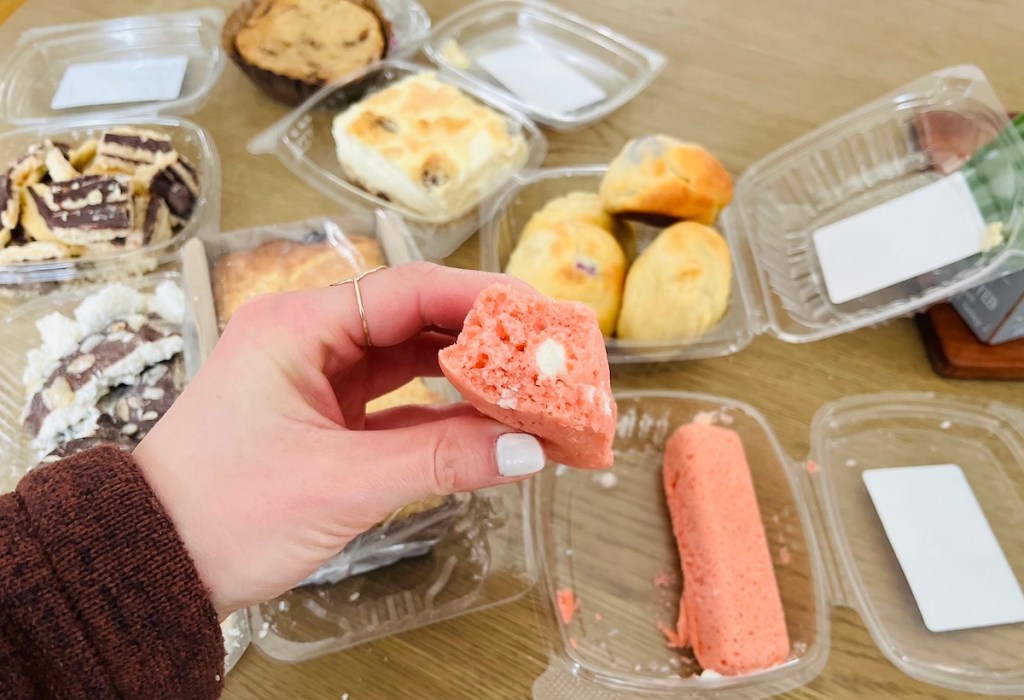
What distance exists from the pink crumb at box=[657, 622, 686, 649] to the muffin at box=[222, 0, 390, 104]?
1922mm

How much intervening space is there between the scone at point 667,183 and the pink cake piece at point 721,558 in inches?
23.1

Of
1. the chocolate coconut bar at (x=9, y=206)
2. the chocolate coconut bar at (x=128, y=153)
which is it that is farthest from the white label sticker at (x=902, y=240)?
the chocolate coconut bar at (x=9, y=206)

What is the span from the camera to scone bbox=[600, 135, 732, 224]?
1.74m

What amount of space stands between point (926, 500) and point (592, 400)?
44.9 inches

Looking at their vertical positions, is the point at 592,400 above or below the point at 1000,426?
above

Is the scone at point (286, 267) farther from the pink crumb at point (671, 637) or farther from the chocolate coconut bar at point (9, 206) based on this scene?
the pink crumb at point (671, 637)

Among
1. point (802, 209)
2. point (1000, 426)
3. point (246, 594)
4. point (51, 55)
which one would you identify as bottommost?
point (1000, 426)

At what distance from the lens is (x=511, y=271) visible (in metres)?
1.73

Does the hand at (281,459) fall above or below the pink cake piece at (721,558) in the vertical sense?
above

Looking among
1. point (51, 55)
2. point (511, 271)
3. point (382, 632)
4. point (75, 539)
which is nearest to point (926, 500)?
point (511, 271)

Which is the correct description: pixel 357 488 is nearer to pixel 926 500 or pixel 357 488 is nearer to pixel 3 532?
pixel 3 532

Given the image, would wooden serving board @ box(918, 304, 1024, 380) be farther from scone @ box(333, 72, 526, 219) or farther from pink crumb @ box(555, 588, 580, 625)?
scone @ box(333, 72, 526, 219)

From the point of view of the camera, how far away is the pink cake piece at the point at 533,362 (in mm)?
834

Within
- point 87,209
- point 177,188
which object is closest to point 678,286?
point 177,188
